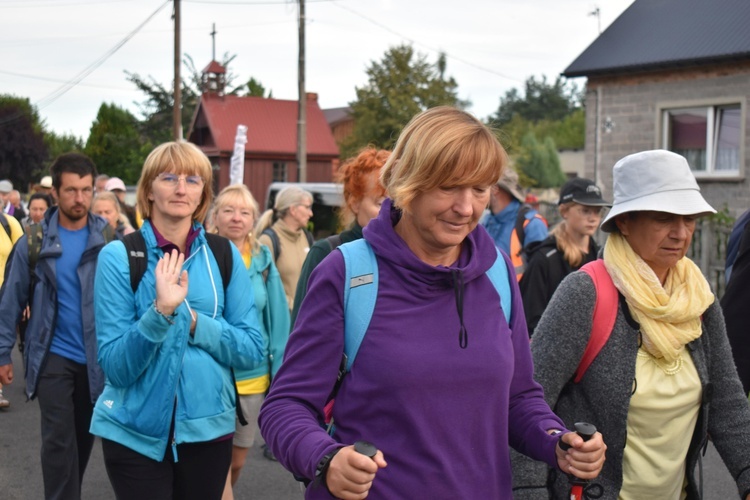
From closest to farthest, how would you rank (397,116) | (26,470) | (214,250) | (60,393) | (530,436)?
(530,436), (214,250), (60,393), (26,470), (397,116)

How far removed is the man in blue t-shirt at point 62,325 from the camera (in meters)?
4.92

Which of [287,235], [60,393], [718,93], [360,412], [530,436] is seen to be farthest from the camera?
[718,93]

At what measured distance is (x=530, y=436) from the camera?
2.48 m

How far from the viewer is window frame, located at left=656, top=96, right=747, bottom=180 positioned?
18578mm

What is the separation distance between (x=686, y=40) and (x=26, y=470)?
1703cm

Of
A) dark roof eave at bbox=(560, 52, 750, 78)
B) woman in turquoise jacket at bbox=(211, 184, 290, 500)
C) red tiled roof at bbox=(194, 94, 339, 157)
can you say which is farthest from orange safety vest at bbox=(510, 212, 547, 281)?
red tiled roof at bbox=(194, 94, 339, 157)

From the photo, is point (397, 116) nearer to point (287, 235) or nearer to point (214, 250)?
point (287, 235)

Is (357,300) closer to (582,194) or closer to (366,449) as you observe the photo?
(366,449)

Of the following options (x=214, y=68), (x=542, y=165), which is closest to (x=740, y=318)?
(x=214, y=68)

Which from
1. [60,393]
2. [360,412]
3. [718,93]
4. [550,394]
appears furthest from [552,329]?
[718,93]

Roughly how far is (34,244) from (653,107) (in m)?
17.2

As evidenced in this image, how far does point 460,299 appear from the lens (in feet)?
7.73

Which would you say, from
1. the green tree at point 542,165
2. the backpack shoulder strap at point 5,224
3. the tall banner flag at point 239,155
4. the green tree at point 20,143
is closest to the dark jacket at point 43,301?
the backpack shoulder strap at point 5,224

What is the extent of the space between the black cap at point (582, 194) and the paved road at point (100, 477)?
2.09 metres
